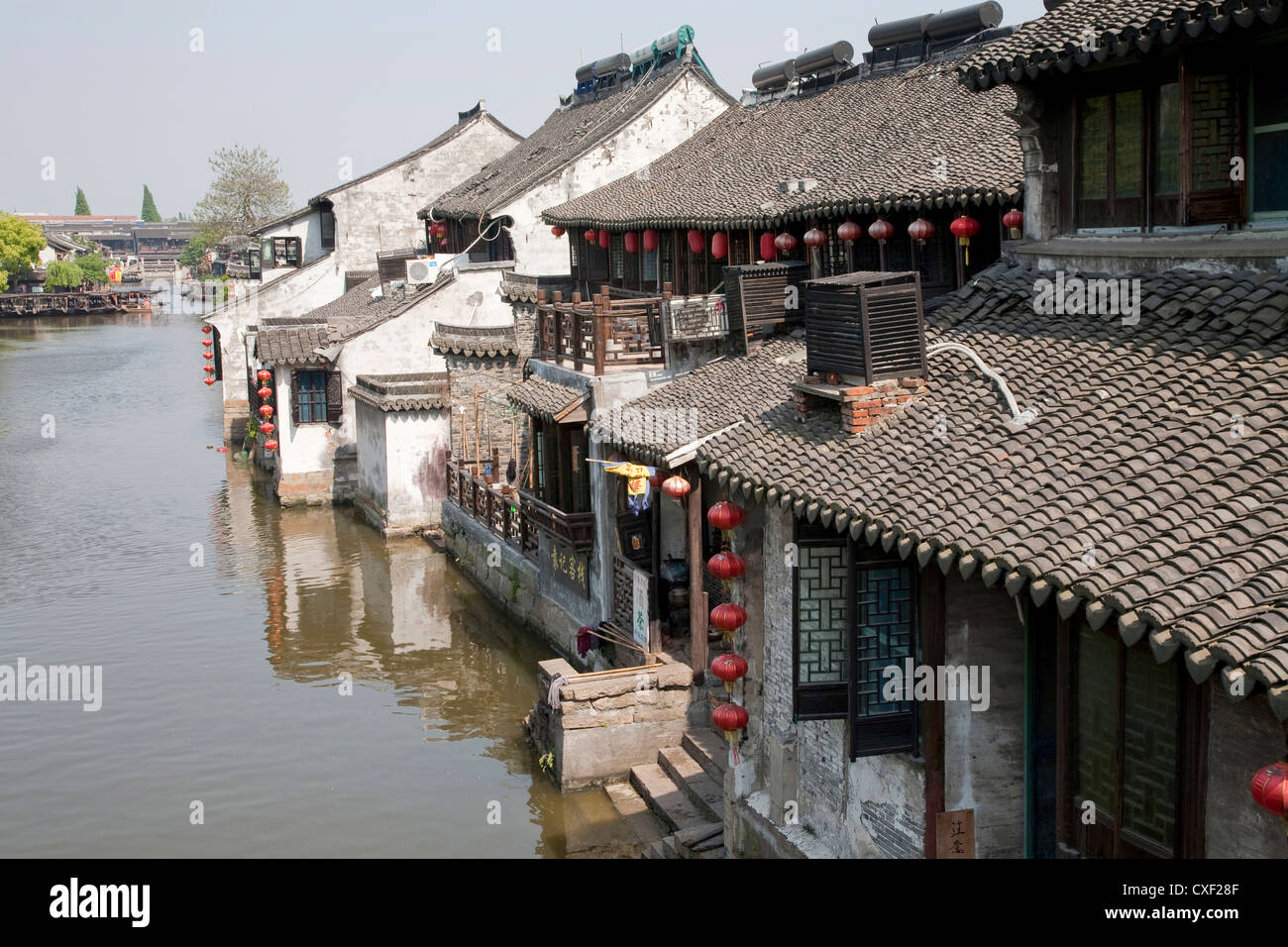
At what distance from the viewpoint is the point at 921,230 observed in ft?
52.2

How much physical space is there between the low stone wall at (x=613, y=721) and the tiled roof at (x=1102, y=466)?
428 centimetres

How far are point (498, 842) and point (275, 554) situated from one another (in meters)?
14.2

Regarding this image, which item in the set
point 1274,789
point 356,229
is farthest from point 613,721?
point 356,229

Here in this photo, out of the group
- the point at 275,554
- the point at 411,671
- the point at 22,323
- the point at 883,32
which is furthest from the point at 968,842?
the point at 22,323

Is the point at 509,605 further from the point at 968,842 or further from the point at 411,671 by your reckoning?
the point at 968,842

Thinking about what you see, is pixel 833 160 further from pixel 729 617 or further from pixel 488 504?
pixel 729 617

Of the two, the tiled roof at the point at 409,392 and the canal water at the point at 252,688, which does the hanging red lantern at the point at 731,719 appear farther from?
the tiled roof at the point at 409,392

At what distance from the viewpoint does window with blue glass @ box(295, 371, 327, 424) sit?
105 feet

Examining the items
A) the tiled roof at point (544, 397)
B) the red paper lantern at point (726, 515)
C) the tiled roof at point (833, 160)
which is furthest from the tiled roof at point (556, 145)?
the red paper lantern at point (726, 515)

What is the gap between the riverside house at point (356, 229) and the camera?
42375 millimetres

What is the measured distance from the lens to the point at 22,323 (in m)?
86.6
